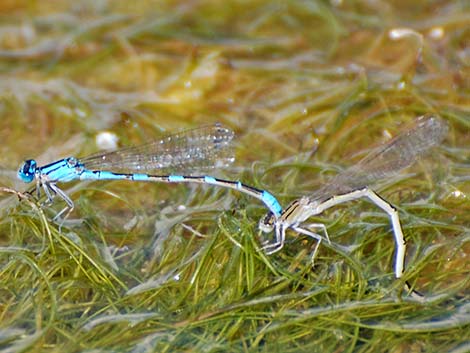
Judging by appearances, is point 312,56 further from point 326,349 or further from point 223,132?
point 326,349

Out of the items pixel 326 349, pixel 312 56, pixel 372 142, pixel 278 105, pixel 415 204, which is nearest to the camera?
pixel 326 349

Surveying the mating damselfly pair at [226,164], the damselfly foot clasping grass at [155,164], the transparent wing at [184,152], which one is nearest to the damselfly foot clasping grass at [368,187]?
the mating damselfly pair at [226,164]

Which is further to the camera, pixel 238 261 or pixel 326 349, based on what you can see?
pixel 238 261

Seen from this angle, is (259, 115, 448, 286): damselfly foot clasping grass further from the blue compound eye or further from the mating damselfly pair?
the blue compound eye

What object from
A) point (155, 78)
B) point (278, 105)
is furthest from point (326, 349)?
point (155, 78)

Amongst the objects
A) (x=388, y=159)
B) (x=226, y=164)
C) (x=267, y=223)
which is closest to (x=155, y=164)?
(x=226, y=164)

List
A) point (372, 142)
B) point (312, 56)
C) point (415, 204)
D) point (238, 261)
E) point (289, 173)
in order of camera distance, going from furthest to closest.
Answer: point (312, 56)
point (372, 142)
point (289, 173)
point (415, 204)
point (238, 261)

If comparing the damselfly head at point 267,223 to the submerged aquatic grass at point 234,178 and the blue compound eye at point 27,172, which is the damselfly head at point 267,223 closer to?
the submerged aquatic grass at point 234,178

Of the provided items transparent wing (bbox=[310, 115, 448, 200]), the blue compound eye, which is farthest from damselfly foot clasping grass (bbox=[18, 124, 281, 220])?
transparent wing (bbox=[310, 115, 448, 200])
